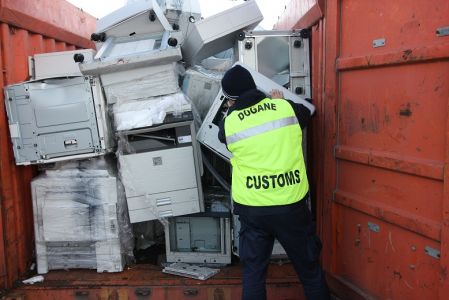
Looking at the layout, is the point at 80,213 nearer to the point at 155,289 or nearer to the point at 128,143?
the point at 128,143

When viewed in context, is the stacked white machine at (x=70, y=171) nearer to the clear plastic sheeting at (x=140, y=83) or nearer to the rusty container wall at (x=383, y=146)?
the clear plastic sheeting at (x=140, y=83)

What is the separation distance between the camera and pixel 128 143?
308 centimetres

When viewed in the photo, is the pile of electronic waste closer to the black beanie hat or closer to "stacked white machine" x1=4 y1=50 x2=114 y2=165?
"stacked white machine" x1=4 y1=50 x2=114 y2=165

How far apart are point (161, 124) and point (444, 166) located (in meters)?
1.83

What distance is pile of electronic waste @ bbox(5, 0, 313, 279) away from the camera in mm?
Result: 3012

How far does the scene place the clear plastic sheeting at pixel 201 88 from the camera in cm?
343

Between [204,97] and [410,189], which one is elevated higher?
[204,97]

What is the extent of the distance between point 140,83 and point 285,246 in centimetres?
161

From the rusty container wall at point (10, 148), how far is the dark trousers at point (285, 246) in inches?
64.1

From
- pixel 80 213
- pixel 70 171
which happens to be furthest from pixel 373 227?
pixel 70 171

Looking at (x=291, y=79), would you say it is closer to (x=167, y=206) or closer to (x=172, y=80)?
(x=172, y=80)

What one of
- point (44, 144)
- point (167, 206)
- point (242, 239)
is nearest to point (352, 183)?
point (242, 239)

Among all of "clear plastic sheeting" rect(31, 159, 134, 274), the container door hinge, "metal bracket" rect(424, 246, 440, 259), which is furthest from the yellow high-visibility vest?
"clear plastic sheeting" rect(31, 159, 134, 274)

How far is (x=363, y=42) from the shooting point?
237cm
